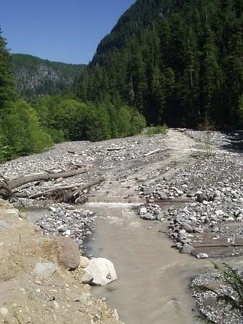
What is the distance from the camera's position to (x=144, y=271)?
14.2m

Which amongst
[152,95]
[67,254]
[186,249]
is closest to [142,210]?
[186,249]

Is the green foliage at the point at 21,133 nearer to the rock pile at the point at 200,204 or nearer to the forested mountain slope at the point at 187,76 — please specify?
the rock pile at the point at 200,204

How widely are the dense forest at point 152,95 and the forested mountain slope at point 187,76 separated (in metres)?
0.13

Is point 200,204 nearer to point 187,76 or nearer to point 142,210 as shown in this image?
point 142,210

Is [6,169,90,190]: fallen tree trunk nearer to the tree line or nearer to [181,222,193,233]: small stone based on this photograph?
[181,222,193,233]: small stone

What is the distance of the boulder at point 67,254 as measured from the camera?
10.4 metres

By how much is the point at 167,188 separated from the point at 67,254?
48.5ft

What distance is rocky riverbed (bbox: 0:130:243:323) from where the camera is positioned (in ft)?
57.1

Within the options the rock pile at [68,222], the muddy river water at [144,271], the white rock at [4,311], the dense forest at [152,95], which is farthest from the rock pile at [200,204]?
the dense forest at [152,95]

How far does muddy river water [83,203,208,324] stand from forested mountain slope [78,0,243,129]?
33108mm

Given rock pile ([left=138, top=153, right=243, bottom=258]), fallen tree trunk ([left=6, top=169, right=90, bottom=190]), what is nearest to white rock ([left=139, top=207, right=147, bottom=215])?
rock pile ([left=138, top=153, right=243, bottom=258])

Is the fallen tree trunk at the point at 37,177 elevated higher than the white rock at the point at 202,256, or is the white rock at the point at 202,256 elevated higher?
the fallen tree trunk at the point at 37,177

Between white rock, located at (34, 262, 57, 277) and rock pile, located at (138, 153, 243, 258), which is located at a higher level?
white rock, located at (34, 262, 57, 277)

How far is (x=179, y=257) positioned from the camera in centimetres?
1534
